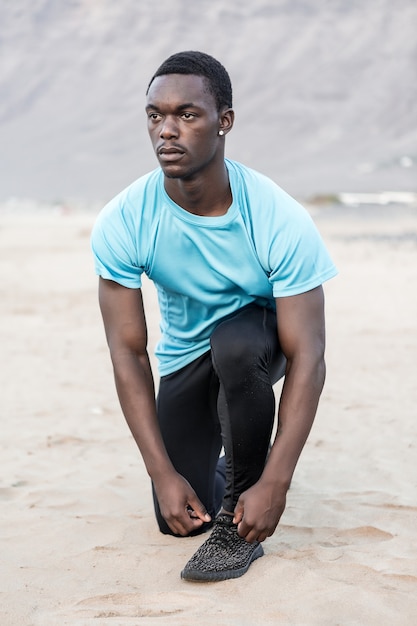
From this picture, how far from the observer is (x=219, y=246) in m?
2.85

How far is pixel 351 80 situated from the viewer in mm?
46469

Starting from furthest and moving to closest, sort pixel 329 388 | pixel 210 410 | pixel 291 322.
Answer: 1. pixel 329 388
2. pixel 210 410
3. pixel 291 322

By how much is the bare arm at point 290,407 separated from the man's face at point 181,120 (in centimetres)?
50

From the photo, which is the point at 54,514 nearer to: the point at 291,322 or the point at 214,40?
the point at 291,322

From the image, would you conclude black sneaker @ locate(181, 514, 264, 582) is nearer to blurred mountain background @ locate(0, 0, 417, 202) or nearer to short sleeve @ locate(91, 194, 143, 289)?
short sleeve @ locate(91, 194, 143, 289)

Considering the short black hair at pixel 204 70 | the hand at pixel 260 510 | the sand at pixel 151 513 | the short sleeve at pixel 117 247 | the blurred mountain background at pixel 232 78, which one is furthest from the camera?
the blurred mountain background at pixel 232 78

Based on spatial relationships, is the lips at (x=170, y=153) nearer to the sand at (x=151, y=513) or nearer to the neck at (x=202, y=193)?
the neck at (x=202, y=193)

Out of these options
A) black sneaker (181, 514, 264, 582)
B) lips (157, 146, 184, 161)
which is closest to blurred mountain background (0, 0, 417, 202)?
lips (157, 146, 184, 161)

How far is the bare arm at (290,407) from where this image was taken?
261cm

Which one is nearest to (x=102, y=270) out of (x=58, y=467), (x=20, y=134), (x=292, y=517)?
(x=292, y=517)

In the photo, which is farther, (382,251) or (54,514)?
(382,251)

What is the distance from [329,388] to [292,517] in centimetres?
205

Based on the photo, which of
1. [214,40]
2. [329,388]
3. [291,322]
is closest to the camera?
[291,322]

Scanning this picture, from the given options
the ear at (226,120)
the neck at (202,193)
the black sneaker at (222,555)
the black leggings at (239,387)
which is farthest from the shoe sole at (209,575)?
the ear at (226,120)
